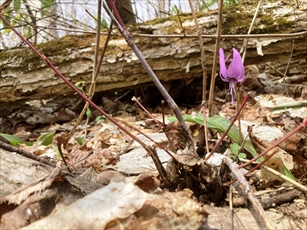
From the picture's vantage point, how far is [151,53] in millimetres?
2779

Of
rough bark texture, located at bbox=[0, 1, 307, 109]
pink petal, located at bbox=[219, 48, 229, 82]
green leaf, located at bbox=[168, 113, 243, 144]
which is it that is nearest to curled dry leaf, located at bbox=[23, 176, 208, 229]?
pink petal, located at bbox=[219, 48, 229, 82]

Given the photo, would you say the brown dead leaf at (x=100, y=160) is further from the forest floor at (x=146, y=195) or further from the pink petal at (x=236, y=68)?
the pink petal at (x=236, y=68)

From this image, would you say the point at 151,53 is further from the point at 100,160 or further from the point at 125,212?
the point at 125,212

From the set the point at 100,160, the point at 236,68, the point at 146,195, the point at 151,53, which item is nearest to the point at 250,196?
the point at 146,195

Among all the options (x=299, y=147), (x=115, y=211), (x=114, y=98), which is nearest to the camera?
(x=115, y=211)

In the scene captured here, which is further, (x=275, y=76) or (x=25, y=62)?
(x=275, y=76)

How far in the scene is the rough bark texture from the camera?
9.04 ft

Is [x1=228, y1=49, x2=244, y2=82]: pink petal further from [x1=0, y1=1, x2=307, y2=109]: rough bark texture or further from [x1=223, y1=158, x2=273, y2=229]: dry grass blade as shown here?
[x1=0, y1=1, x2=307, y2=109]: rough bark texture

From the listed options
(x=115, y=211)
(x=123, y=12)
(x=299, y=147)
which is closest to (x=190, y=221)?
(x=115, y=211)

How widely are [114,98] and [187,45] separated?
1197mm

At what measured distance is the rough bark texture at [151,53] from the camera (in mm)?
2756

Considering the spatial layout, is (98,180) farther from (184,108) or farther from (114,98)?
(114,98)

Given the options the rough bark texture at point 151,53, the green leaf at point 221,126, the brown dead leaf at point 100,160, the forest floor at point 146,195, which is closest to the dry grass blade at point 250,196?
the forest floor at point 146,195

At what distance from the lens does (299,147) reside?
46.3 inches
